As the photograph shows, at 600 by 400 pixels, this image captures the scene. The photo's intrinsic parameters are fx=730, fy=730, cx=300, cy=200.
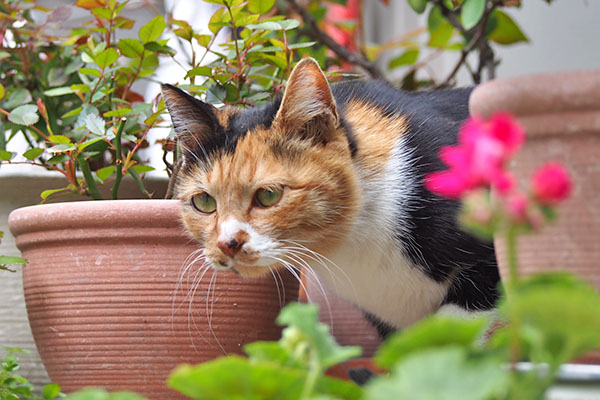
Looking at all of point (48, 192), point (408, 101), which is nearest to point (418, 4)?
point (408, 101)

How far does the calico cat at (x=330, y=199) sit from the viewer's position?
1325mm

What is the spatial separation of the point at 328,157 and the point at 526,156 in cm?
62

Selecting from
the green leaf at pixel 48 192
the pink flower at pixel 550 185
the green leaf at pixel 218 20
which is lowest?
the green leaf at pixel 48 192

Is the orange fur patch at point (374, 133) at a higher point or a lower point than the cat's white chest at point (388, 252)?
Answer: higher

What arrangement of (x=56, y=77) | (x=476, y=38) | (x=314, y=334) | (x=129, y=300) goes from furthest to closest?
(x=476, y=38)
(x=56, y=77)
(x=129, y=300)
(x=314, y=334)

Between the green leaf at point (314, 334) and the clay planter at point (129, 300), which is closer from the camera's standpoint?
the green leaf at point (314, 334)

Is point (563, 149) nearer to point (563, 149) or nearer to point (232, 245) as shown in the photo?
point (563, 149)

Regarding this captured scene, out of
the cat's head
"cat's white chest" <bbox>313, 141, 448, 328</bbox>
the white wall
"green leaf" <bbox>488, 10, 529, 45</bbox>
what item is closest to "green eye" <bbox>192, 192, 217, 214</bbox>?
the cat's head

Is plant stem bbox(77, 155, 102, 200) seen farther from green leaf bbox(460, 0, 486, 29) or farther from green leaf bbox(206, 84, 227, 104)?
green leaf bbox(460, 0, 486, 29)

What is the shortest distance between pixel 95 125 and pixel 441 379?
1.17m

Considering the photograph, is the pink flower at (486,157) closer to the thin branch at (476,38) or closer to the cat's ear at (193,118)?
the cat's ear at (193,118)

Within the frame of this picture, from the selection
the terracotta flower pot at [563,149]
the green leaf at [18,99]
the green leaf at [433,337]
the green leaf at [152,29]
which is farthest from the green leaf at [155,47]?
the green leaf at [433,337]

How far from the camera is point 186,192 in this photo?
4.80 feet

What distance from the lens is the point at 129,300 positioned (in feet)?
4.59
